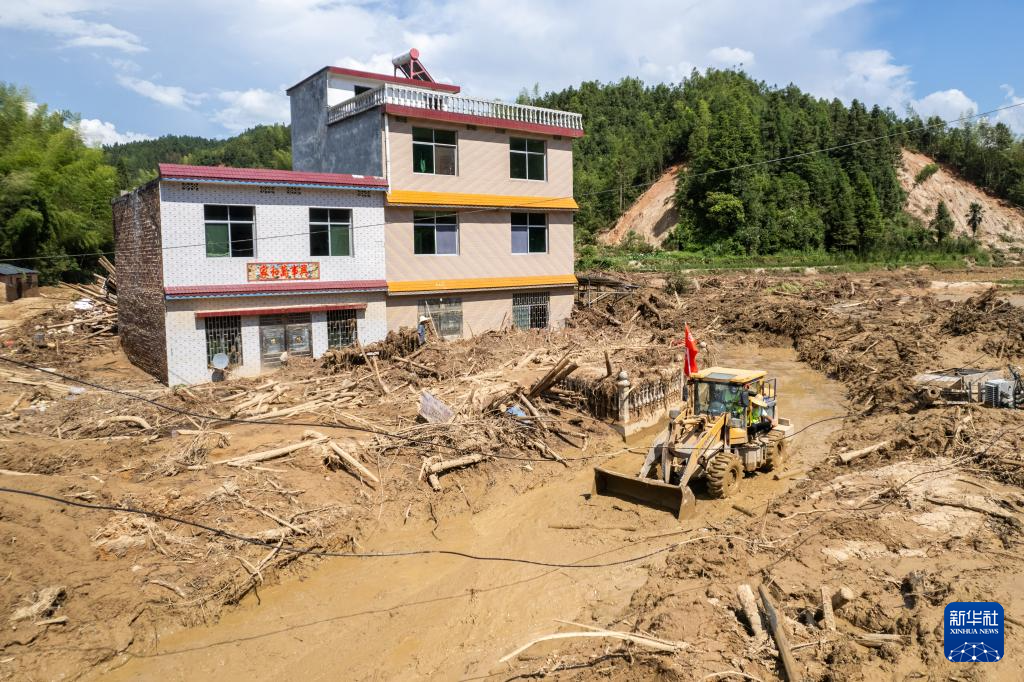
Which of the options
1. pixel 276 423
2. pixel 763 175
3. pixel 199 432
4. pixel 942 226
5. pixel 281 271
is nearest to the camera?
pixel 199 432

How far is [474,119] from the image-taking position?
27.6 metres

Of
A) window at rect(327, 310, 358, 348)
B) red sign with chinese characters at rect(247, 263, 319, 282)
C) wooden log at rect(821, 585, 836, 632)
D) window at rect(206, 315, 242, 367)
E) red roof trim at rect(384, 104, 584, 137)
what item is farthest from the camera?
red roof trim at rect(384, 104, 584, 137)

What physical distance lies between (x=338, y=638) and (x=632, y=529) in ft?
18.9

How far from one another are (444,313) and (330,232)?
222 inches

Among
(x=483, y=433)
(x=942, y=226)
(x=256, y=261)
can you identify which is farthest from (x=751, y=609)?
(x=942, y=226)

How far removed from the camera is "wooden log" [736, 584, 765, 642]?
889 centimetres

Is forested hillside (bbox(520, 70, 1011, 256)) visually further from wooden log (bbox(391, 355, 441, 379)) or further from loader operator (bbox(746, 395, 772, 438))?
loader operator (bbox(746, 395, 772, 438))

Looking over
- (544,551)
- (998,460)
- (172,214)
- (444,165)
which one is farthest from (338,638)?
(444,165)

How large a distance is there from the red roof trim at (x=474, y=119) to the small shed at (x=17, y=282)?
19801mm

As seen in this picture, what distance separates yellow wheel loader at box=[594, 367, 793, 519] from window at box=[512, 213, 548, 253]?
614 inches

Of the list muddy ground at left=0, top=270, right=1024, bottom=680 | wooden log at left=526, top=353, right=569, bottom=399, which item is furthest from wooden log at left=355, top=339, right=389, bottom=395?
wooden log at left=526, top=353, right=569, bottom=399

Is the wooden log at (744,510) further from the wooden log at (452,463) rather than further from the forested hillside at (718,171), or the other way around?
the forested hillside at (718,171)

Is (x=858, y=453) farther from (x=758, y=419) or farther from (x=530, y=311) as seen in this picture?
A: (x=530, y=311)

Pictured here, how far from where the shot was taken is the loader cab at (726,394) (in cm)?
1490
